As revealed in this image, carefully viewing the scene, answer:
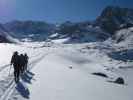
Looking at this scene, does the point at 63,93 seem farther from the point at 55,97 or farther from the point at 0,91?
the point at 0,91

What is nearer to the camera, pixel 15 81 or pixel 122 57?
pixel 15 81

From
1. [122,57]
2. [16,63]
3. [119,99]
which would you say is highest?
[122,57]

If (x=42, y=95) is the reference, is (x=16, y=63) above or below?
above

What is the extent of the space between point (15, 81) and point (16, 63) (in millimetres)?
1475

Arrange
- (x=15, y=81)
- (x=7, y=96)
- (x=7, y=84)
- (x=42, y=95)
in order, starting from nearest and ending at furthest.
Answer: (x=7, y=96), (x=42, y=95), (x=7, y=84), (x=15, y=81)

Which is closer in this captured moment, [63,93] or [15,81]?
[63,93]

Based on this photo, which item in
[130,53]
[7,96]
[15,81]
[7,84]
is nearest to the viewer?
[7,96]

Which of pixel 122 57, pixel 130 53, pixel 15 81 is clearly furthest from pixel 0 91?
pixel 130 53

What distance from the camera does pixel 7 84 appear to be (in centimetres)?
1753

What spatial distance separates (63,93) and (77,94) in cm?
124

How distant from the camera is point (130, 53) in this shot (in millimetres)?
111438

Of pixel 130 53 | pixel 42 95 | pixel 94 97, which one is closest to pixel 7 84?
pixel 42 95

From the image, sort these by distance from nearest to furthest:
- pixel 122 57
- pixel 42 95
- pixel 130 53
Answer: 1. pixel 42 95
2. pixel 122 57
3. pixel 130 53

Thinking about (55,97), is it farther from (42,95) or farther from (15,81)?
(15,81)
